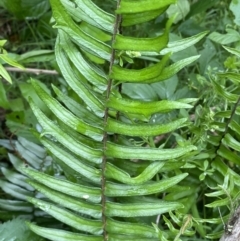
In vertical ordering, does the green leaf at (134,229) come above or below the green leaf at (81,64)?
below

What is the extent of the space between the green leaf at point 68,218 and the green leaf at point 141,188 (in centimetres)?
10

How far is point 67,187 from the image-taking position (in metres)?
1.23

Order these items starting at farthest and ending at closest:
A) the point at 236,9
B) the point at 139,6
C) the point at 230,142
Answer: the point at 236,9
the point at 230,142
the point at 139,6

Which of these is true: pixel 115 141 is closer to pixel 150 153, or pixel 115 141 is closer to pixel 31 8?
pixel 150 153

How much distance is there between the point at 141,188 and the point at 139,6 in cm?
43

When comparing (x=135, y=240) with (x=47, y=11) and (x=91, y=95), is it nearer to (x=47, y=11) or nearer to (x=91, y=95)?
(x=91, y=95)

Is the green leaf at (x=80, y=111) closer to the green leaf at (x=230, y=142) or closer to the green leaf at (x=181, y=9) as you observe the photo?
the green leaf at (x=230, y=142)

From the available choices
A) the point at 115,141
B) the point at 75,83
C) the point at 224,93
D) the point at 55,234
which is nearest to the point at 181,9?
the point at 224,93

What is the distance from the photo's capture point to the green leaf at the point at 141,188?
1.22 meters

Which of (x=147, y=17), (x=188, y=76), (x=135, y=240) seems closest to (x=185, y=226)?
(x=135, y=240)

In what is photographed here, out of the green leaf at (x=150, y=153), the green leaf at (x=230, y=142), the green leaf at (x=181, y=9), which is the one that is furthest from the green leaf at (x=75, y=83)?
the green leaf at (x=181, y=9)

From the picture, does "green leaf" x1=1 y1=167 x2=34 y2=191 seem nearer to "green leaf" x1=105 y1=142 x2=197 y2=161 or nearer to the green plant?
the green plant

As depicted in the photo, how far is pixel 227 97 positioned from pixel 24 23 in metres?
1.14

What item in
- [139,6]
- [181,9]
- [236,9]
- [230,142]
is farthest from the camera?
[181,9]
